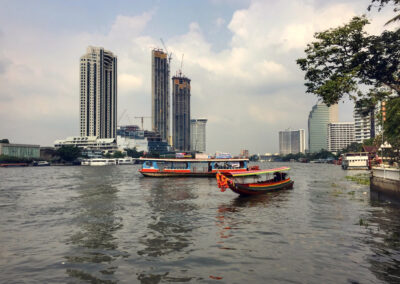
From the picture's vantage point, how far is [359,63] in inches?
1037

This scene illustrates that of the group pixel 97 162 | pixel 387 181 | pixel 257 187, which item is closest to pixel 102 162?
pixel 97 162

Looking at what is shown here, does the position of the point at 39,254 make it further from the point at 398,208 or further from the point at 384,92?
the point at 384,92

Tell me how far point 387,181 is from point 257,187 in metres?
12.0

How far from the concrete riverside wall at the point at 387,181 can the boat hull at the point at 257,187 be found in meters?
9.68

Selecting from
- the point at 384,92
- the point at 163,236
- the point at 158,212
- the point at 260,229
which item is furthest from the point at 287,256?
the point at 384,92

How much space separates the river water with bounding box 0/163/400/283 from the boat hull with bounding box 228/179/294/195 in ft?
11.4

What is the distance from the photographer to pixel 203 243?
14.9 metres

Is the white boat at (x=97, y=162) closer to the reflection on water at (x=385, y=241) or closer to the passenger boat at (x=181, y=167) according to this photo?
the passenger boat at (x=181, y=167)

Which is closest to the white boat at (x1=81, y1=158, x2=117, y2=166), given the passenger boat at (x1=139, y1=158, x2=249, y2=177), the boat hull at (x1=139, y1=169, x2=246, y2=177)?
the passenger boat at (x1=139, y1=158, x2=249, y2=177)

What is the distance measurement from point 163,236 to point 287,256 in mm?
6670

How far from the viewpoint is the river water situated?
11.0 meters

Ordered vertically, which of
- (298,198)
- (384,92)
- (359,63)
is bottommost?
(298,198)

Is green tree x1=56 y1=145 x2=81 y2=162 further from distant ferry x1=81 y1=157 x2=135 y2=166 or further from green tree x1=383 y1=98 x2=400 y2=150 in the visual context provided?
green tree x1=383 y1=98 x2=400 y2=150

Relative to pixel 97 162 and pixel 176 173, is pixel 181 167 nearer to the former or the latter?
pixel 176 173
